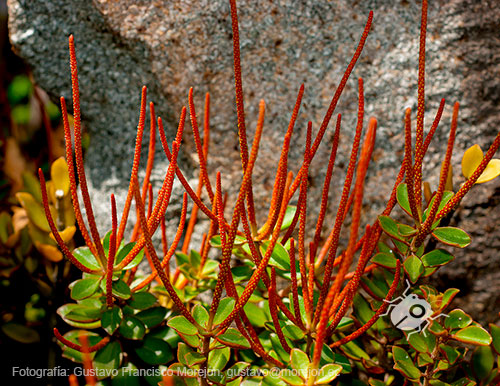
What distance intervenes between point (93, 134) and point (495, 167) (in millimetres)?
1017

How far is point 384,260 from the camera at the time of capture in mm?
846

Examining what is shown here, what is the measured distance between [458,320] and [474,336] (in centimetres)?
4

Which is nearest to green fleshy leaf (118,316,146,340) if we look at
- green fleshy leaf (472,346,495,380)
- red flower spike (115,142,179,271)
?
red flower spike (115,142,179,271)

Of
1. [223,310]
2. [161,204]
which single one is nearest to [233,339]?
[223,310]

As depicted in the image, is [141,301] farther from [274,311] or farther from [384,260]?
[384,260]

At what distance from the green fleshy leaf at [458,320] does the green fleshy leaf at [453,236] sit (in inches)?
4.5

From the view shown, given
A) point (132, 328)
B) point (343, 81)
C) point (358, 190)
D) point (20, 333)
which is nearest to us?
point (358, 190)

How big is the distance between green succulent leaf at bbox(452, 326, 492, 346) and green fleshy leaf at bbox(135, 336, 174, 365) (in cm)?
53

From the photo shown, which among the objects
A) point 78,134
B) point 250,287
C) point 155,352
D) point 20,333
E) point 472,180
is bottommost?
point 20,333

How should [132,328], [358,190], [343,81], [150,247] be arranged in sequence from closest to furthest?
[358,190] < [150,247] < [343,81] < [132,328]

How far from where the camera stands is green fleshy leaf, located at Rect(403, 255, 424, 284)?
792mm

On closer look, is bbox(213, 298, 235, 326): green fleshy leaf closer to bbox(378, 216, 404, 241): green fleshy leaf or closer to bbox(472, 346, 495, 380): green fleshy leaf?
bbox(378, 216, 404, 241): green fleshy leaf

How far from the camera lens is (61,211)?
1.16 metres

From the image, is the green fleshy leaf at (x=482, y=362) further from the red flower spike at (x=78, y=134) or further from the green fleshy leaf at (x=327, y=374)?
the red flower spike at (x=78, y=134)
